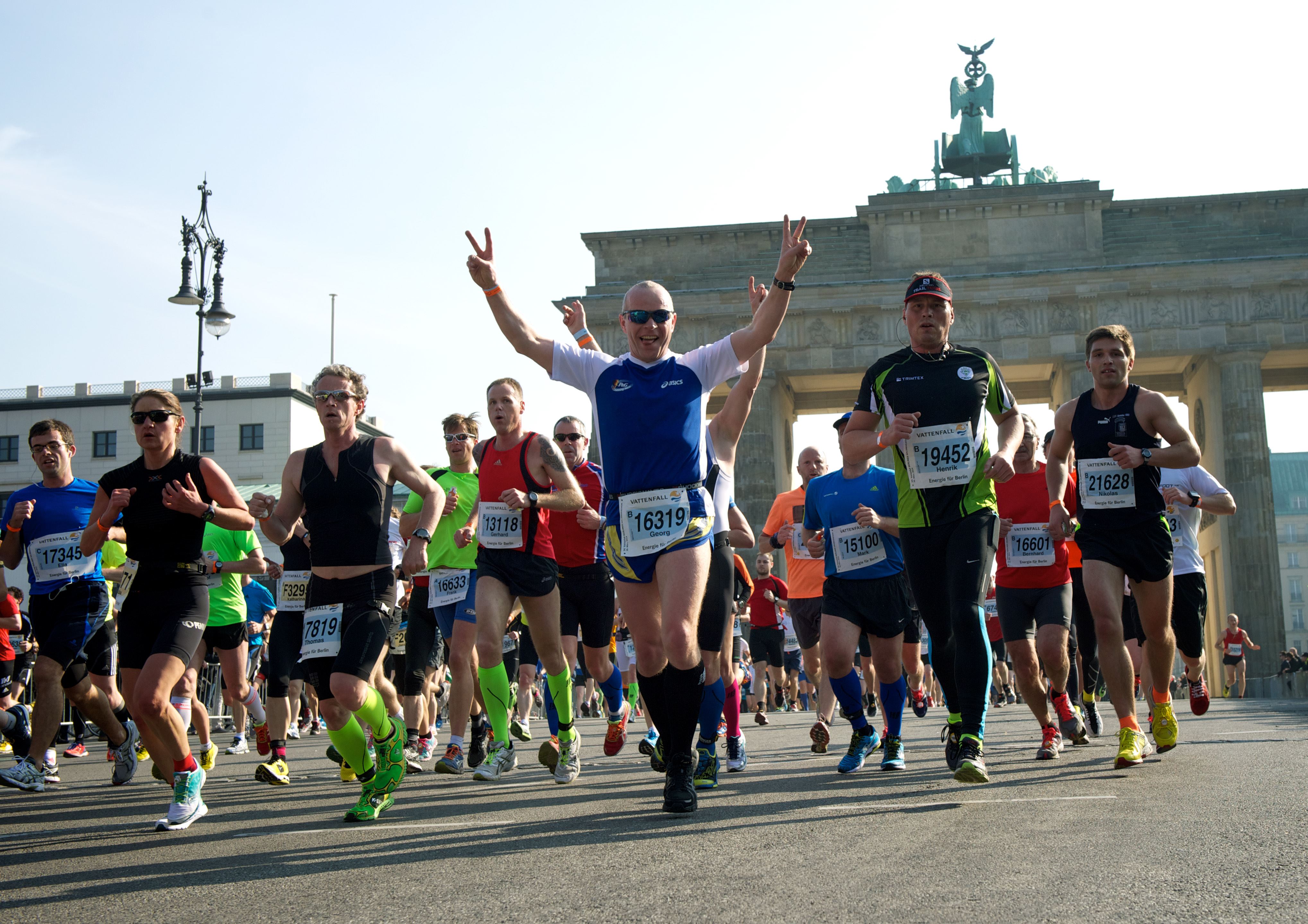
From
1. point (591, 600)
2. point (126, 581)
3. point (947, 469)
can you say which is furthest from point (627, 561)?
point (126, 581)

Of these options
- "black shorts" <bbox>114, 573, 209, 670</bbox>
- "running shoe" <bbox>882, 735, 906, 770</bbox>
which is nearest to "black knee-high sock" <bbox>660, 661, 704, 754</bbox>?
"black shorts" <bbox>114, 573, 209, 670</bbox>

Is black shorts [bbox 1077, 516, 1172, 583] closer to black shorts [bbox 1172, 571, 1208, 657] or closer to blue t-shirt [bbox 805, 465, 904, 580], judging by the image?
black shorts [bbox 1172, 571, 1208, 657]

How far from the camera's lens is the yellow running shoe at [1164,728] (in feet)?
26.3

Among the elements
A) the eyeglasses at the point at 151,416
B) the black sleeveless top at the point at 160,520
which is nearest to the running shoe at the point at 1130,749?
the black sleeveless top at the point at 160,520

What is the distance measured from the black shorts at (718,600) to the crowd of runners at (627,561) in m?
0.02

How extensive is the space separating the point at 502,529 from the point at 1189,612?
14.9 feet

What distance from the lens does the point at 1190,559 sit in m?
9.42

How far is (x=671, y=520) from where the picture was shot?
19.6 feet

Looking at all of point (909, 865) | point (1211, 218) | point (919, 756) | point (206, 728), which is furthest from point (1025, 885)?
point (1211, 218)

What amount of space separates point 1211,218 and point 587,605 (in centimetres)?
4343

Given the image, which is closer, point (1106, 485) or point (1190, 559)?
point (1106, 485)

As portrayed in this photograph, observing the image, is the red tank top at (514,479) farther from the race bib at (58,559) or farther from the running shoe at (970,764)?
the running shoe at (970,764)

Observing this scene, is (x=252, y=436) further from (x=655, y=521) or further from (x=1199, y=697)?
(x=655, y=521)

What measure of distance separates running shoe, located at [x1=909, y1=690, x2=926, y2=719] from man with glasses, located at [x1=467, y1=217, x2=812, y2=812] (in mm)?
8387
